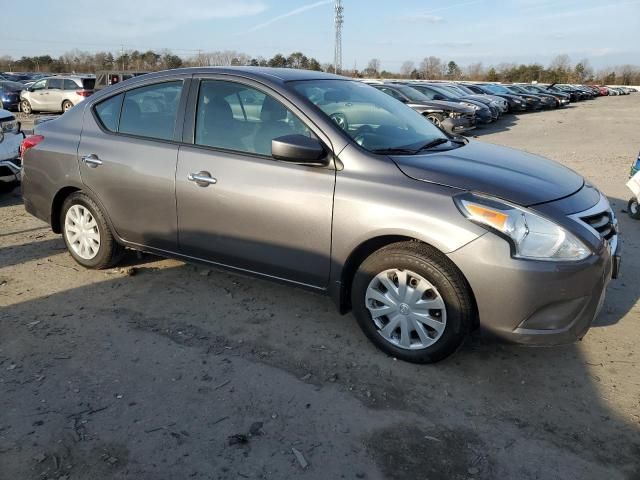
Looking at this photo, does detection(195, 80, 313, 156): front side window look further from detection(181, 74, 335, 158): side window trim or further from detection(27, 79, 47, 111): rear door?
detection(27, 79, 47, 111): rear door

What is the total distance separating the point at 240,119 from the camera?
148 inches

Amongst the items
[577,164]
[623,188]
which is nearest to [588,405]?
[623,188]

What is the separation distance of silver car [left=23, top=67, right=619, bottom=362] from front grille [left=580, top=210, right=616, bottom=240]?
0.01 meters

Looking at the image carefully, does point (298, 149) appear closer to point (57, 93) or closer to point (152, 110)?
point (152, 110)

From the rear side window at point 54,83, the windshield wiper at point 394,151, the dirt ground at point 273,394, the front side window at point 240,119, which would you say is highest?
the rear side window at point 54,83

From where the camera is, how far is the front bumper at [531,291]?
283 cm

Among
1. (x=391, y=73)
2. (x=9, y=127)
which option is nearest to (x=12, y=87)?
(x=9, y=127)

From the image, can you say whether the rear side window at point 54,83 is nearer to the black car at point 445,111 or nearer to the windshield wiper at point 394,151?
the black car at point 445,111

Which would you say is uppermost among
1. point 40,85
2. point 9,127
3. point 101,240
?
point 40,85

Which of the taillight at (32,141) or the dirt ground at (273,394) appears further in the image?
the taillight at (32,141)

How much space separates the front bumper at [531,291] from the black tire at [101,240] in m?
2.98

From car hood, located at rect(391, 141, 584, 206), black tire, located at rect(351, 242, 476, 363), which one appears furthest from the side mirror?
black tire, located at rect(351, 242, 476, 363)

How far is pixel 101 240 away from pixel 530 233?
3.44m

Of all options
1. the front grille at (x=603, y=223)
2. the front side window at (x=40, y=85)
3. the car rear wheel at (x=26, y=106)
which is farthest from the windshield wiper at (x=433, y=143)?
the car rear wheel at (x=26, y=106)
